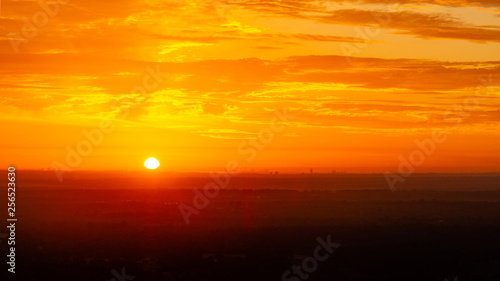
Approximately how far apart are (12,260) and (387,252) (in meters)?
19.6

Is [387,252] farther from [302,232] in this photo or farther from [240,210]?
[240,210]

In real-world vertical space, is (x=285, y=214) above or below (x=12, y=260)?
above

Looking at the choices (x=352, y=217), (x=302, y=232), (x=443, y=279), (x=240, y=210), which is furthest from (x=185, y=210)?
(x=443, y=279)

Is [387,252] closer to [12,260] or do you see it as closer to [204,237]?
[204,237]

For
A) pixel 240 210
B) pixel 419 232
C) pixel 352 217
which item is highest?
pixel 240 210

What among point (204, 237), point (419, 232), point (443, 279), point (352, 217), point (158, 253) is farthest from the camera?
point (352, 217)

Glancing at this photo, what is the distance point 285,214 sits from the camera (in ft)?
192

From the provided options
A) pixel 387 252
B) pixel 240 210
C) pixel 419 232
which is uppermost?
pixel 240 210

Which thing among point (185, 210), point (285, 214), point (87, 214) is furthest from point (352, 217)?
point (87, 214)

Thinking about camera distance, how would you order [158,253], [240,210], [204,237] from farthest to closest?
[240,210] → [204,237] → [158,253]

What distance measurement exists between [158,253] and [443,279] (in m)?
15.0

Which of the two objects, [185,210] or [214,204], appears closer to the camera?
[185,210]

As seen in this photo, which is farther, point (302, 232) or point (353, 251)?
point (302, 232)

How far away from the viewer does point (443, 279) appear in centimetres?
3055
